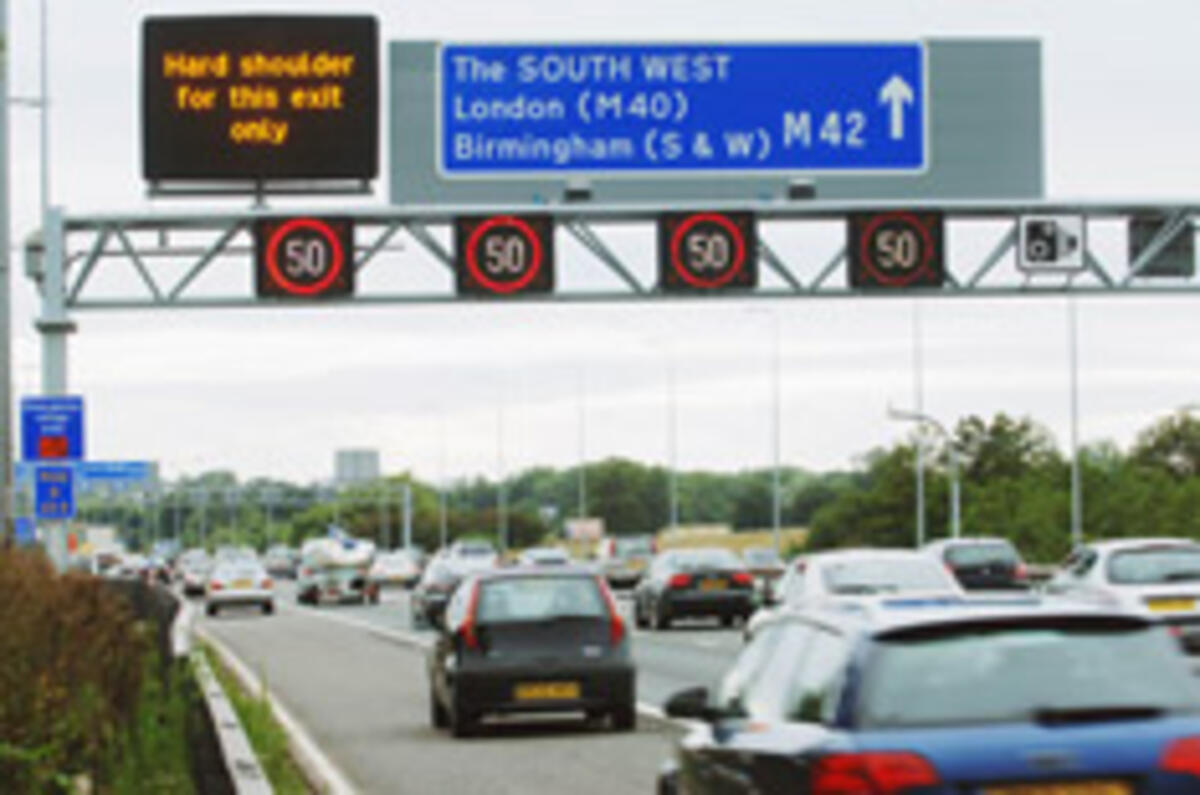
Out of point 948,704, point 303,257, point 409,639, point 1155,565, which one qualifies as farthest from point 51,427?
point 948,704

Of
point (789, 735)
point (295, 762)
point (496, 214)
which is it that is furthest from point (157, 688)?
point (496, 214)

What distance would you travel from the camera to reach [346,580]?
255ft

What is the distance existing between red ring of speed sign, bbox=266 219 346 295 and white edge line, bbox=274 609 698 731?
516cm

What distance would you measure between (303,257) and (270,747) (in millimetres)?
16142

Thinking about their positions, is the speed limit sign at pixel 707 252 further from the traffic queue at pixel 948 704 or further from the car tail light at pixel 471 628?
the traffic queue at pixel 948 704

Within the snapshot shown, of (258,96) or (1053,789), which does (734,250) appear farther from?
(1053,789)

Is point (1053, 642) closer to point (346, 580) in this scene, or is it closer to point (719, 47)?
point (719, 47)

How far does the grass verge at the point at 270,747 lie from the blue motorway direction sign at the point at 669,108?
1128cm

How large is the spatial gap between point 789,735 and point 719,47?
78.5 ft

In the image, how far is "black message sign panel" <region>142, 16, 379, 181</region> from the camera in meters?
31.6

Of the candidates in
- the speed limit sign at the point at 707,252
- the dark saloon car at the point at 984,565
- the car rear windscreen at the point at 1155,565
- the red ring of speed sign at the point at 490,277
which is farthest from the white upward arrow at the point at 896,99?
the dark saloon car at the point at 984,565

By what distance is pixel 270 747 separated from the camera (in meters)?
17.8

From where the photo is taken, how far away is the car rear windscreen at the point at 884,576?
2648 cm

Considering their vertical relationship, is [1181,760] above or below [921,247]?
below
